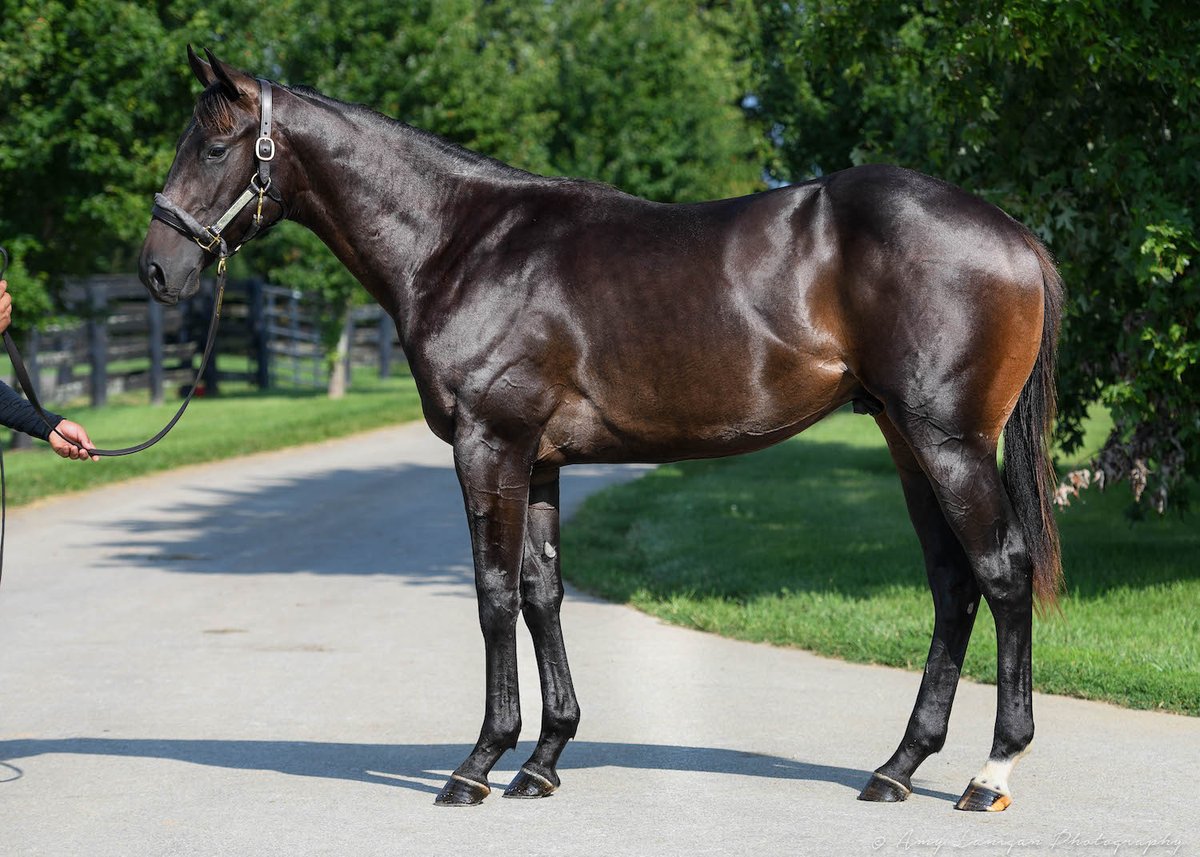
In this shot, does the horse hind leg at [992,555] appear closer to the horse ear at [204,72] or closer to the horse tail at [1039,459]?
the horse tail at [1039,459]

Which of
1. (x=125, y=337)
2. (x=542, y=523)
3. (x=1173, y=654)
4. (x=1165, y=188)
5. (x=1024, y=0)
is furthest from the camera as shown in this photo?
(x=125, y=337)

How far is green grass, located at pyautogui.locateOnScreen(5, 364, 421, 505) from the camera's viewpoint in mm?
15219

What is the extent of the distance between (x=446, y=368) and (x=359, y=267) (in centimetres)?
61

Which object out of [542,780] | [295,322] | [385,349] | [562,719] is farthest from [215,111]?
[385,349]

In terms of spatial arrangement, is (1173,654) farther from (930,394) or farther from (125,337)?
(125,337)

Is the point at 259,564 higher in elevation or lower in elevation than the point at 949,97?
lower

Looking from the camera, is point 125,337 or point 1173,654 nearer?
point 1173,654

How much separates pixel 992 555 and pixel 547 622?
1.59 m

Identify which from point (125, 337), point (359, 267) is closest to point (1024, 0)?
point (359, 267)

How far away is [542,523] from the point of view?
527 cm

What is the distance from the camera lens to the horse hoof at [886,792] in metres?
4.95

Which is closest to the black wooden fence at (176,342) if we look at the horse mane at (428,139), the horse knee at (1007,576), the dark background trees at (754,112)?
the dark background trees at (754,112)

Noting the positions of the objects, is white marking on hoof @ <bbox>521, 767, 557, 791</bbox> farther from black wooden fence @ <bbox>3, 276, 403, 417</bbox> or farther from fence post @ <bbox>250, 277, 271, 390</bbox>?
fence post @ <bbox>250, 277, 271, 390</bbox>

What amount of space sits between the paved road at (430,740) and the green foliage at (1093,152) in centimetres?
274
